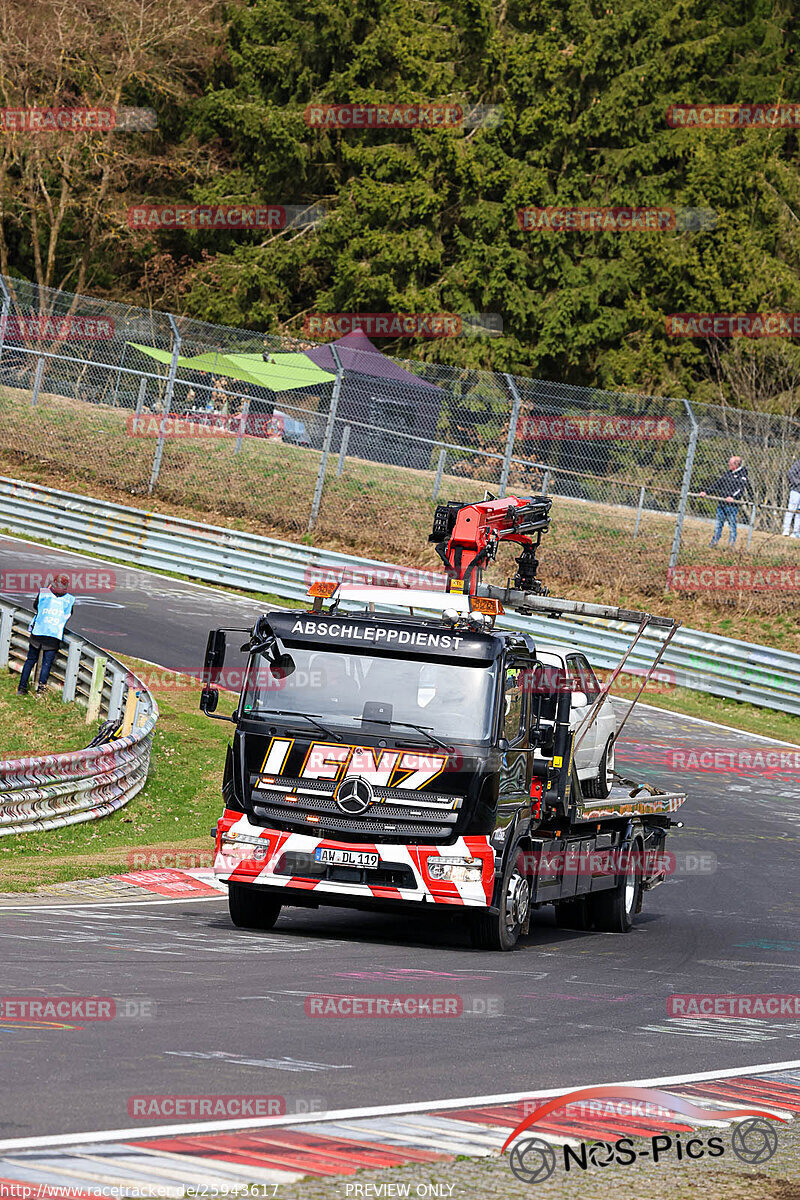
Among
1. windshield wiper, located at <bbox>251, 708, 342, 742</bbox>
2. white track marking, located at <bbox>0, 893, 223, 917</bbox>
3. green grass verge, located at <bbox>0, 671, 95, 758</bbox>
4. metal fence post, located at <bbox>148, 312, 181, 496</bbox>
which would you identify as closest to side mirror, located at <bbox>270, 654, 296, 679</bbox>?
windshield wiper, located at <bbox>251, 708, 342, 742</bbox>

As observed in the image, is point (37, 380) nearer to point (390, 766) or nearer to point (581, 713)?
point (581, 713)

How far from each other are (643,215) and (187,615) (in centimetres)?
2330

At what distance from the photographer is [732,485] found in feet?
91.4

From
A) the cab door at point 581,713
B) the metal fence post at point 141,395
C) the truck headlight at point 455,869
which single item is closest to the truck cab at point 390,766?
the truck headlight at point 455,869

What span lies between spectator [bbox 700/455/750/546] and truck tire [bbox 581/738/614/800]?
1400 cm

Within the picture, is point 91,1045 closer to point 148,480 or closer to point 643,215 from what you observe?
point 148,480

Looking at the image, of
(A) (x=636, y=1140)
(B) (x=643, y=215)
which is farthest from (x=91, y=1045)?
(B) (x=643, y=215)

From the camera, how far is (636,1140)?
6.27m

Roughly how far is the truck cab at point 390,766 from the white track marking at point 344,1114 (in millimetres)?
3365

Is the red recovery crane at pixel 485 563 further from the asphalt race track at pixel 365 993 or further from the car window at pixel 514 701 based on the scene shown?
the asphalt race track at pixel 365 993

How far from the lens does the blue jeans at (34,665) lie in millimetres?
20281

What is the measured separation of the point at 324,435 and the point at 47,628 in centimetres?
1042

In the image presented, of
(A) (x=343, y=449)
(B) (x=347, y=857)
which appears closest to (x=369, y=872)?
(B) (x=347, y=857)

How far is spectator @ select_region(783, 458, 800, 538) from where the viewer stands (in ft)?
89.9
